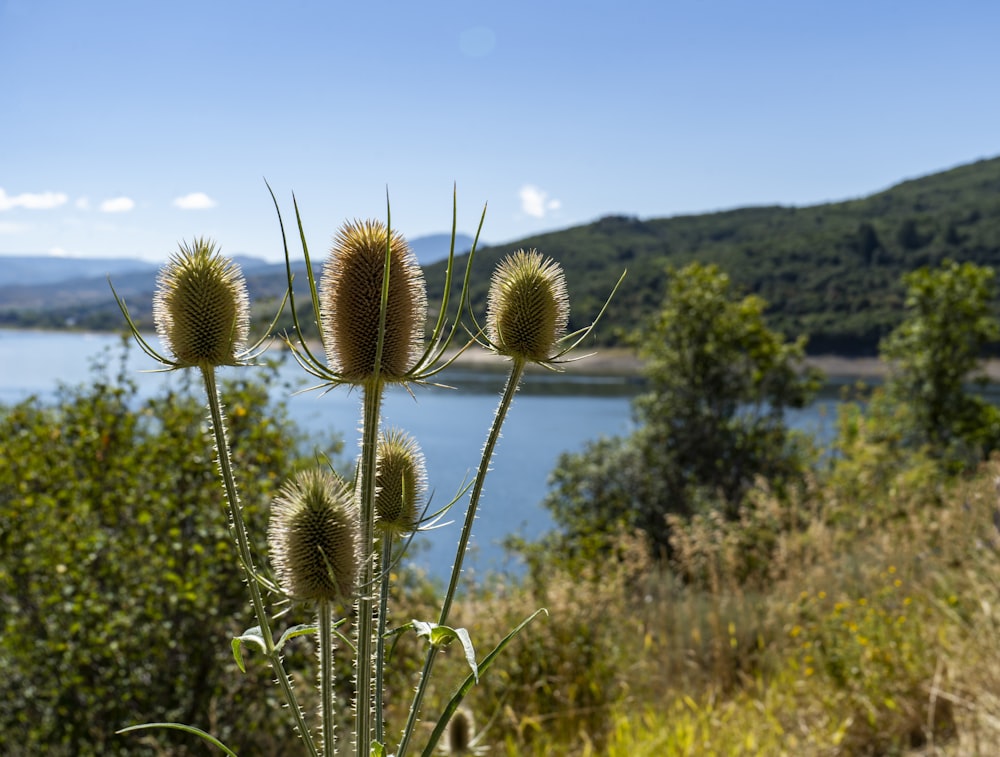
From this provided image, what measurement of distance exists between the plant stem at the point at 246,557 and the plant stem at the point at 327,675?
17mm

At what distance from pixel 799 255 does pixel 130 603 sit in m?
37.3

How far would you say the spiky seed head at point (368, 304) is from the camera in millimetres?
898

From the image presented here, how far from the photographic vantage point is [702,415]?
941cm

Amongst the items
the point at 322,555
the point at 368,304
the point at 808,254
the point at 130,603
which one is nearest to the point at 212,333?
the point at 368,304

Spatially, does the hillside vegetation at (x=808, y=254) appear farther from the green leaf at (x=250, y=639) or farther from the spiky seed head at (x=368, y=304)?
the green leaf at (x=250, y=639)

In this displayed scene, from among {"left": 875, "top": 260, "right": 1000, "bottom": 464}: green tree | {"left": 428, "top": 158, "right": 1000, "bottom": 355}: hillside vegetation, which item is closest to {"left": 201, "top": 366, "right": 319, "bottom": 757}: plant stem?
{"left": 428, "top": 158, "right": 1000, "bottom": 355}: hillside vegetation

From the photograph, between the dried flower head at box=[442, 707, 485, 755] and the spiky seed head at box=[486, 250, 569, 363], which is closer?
the spiky seed head at box=[486, 250, 569, 363]

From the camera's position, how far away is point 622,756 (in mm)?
3441

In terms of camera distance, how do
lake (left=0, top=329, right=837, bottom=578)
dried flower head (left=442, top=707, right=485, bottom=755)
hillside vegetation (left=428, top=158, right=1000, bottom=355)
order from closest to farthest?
1. dried flower head (left=442, top=707, right=485, bottom=755)
2. lake (left=0, top=329, right=837, bottom=578)
3. hillside vegetation (left=428, top=158, right=1000, bottom=355)

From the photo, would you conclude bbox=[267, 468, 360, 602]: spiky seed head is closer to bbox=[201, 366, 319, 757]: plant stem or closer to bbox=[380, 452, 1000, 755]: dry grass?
bbox=[201, 366, 319, 757]: plant stem

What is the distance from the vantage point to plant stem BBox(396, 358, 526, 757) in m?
0.89

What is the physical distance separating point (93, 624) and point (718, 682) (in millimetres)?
3170

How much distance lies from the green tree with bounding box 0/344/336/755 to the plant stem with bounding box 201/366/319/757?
8.97ft

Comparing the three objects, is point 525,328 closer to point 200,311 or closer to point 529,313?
point 529,313
